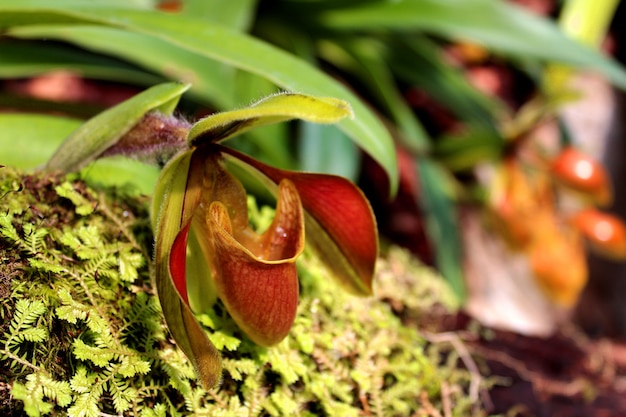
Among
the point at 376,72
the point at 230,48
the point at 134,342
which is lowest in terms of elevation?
the point at 134,342

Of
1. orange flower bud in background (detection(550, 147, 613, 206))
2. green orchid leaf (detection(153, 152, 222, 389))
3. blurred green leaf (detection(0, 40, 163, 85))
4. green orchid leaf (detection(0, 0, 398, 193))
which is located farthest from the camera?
orange flower bud in background (detection(550, 147, 613, 206))

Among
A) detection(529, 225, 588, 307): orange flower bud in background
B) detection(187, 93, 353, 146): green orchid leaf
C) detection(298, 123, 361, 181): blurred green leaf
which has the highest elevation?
detection(187, 93, 353, 146): green orchid leaf

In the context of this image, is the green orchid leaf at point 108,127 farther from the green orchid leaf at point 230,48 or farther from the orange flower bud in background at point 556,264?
the orange flower bud in background at point 556,264

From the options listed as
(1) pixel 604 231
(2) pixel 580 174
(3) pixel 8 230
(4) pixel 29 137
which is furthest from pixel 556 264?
(3) pixel 8 230

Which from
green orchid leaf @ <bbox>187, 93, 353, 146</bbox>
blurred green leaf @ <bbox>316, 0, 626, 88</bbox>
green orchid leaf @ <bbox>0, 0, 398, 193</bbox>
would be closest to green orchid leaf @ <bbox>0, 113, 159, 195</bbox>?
green orchid leaf @ <bbox>0, 0, 398, 193</bbox>

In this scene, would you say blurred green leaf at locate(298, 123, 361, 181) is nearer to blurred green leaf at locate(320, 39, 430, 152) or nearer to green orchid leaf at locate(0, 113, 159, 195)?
blurred green leaf at locate(320, 39, 430, 152)

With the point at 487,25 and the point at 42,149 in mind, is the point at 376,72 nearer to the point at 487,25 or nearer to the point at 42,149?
the point at 487,25
